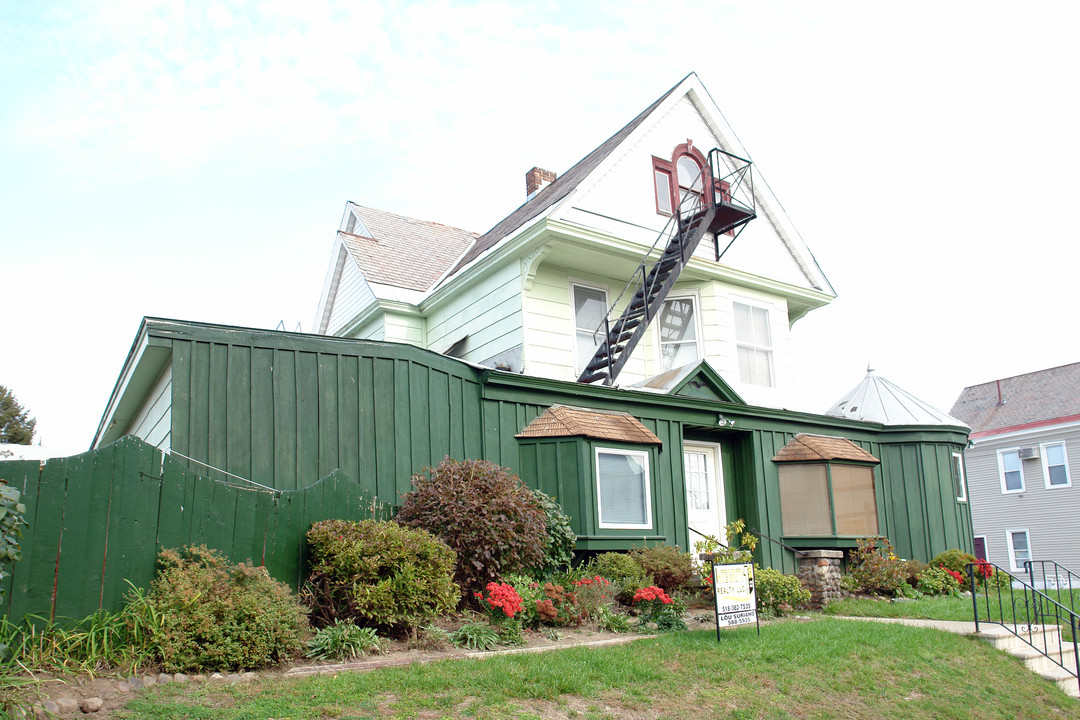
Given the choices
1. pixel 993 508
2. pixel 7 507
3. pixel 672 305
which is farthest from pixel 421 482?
pixel 993 508

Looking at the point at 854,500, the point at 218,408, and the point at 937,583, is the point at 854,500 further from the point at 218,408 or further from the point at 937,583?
the point at 218,408

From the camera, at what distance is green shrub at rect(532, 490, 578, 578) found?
11680 millimetres

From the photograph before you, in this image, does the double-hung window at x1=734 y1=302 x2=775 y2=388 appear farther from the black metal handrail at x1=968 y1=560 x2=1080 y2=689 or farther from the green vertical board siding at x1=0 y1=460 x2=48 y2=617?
the green vertical board siding at x1=0 y1=460 x2=48 y2=617

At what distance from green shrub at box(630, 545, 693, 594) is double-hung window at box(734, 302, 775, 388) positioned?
22.4ft

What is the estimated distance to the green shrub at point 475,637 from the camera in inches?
354

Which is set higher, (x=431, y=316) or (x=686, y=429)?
(x=431, y=316)

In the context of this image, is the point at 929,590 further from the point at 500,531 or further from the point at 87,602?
the point at 87,602

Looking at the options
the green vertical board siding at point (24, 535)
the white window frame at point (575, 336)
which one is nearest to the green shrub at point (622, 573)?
the white window frame at point (575, 336)

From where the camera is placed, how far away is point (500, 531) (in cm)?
1033

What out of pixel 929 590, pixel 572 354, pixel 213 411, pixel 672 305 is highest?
pixel 672 305

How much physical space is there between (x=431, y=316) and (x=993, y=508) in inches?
890

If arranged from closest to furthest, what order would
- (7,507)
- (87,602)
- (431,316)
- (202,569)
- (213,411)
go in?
1. (7,507)
2. (87,602)
3. (202,569)
4. (213,411)
5. (431,316)

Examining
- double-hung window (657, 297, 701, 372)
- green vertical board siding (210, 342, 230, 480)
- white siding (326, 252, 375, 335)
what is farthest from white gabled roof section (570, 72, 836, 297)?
green vertical board siding (210, 342, 230, 480)

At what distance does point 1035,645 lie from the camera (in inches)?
434
